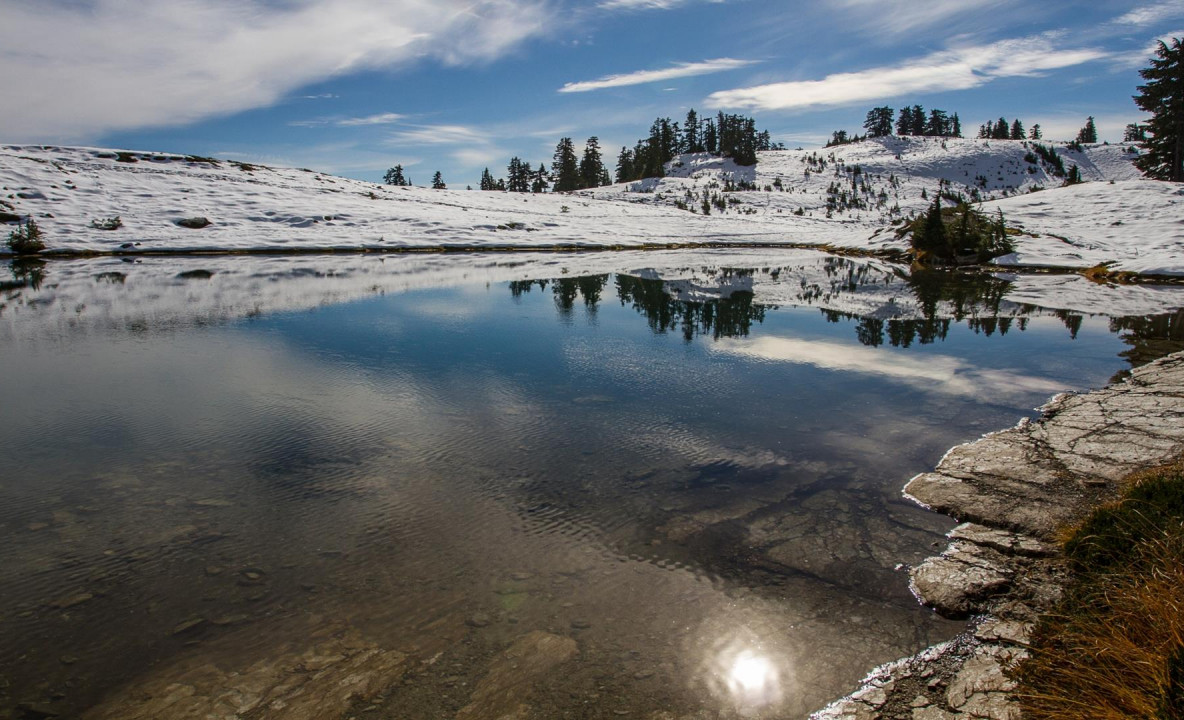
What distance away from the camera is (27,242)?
35.1 meters

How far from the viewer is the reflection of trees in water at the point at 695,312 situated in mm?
14836

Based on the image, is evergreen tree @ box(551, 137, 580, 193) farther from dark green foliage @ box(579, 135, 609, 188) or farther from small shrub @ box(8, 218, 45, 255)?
small shrub @ box(8, 218, 45, 255)

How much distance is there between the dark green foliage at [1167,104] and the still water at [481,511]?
46.9 meters

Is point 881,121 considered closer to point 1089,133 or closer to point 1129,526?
point 1089,133

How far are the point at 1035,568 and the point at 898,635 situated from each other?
1464 millimetres

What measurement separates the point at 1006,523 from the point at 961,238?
30.6 m

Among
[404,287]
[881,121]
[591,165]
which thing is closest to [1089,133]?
[881,121]

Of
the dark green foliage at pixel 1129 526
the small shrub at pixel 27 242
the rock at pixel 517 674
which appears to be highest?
the small shrub at pixel 27 242

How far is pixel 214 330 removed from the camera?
1434 centimetres

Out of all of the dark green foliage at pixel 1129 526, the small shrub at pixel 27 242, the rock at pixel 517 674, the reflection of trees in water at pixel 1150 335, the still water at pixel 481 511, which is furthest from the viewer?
the small shrub at pixel 27 242

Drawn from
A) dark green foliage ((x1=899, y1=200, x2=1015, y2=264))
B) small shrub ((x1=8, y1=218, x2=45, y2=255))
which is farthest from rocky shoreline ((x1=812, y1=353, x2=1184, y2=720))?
small shrub ((x1=8, y1=218, x2=45, y2=255))

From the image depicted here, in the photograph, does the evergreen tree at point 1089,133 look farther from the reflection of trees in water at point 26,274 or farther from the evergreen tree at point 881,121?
the reflection of trees in water at point 26,274

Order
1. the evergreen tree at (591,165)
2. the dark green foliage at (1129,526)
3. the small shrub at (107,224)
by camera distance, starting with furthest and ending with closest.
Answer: the evergreen tree at (591,165) < the small shrub at (107,224) < the dark green foliage at (1129,526)

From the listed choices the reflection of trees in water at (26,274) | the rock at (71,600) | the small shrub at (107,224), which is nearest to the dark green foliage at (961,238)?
the rock at (71,600)
